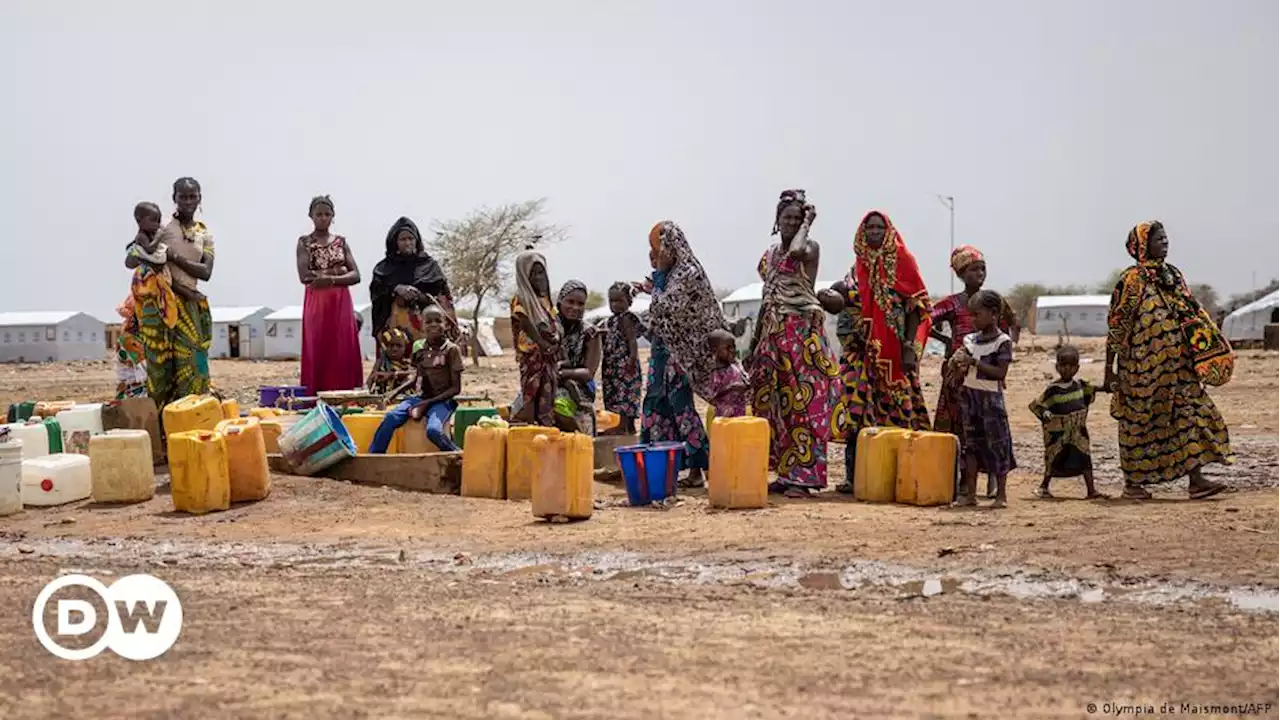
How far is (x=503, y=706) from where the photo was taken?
393 cm

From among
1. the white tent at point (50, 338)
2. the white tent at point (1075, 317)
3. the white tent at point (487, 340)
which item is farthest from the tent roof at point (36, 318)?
the white tent at point (1075, 317)

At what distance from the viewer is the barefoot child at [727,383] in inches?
346

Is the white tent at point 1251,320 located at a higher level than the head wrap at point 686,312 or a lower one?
higher

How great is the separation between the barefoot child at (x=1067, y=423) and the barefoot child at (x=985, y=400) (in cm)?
39

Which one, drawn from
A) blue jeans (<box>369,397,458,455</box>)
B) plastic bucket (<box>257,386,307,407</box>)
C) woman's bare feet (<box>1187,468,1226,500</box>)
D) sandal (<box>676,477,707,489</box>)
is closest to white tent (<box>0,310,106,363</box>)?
plastic bucket (<box>257,386,307,407</box>)

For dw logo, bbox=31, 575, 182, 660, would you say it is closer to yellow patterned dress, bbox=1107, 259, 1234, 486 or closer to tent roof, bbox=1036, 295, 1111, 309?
yellow patterned dress, bbox=1107, 259, 1234, 486

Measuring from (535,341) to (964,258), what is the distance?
117 inches

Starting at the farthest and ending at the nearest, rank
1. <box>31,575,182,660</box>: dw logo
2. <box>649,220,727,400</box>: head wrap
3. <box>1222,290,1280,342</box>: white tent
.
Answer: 1. <box>1222,290,1280,342</box>: white tent
2. <box>649,220,727,400</box>: head wrap
3. <box>31,575,182,660</box>: dw logo

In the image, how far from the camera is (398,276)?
12430 mm

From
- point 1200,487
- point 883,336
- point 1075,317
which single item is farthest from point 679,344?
point 1075,317

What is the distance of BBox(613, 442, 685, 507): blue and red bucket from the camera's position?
820 cm

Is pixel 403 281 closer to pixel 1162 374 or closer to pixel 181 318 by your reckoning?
pixel 181 318

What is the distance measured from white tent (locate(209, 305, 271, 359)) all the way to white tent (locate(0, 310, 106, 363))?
14.1 ft

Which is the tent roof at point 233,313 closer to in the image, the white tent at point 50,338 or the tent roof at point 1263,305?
the white tent at point 50,338
